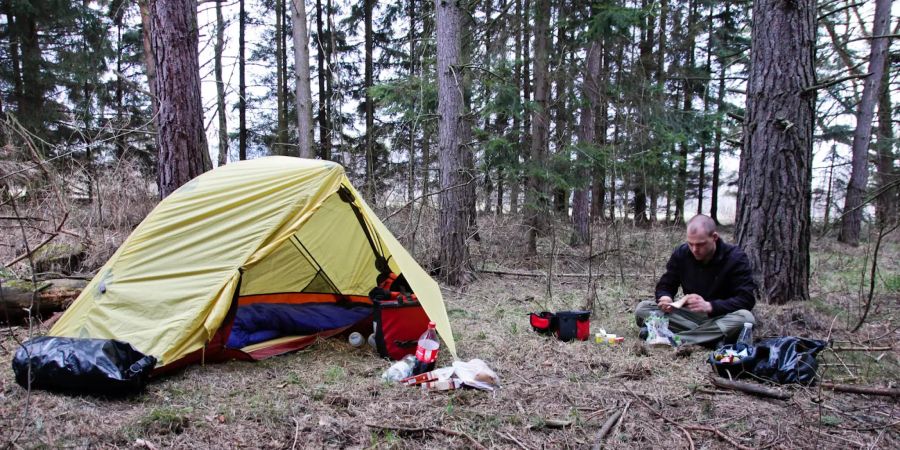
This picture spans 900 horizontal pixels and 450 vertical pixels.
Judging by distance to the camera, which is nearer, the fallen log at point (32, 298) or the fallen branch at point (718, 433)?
the fallen branch at point (718, 433)

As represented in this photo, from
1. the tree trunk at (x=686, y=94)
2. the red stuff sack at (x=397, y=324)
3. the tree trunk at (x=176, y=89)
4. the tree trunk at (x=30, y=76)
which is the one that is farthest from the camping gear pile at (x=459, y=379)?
the tree trunk at (x=30, y=76)

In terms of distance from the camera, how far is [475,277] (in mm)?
6777

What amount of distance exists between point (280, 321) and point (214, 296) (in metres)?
0.86

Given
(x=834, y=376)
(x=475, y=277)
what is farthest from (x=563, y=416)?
(x=475, y=277)

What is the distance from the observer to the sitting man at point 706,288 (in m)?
3.69

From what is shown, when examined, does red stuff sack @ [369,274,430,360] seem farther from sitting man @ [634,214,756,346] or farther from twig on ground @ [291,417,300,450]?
Result: sitting man @ [634,214,756,346]

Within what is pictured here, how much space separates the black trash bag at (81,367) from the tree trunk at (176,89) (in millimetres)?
2337

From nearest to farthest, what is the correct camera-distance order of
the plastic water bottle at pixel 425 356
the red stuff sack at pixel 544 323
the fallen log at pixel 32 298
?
the plastic water bottle at pixel 425 356 < the fallen log at pixel 32 298 < the red stuff sack at pixel 544 323

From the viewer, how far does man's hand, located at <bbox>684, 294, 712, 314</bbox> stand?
3.71 m

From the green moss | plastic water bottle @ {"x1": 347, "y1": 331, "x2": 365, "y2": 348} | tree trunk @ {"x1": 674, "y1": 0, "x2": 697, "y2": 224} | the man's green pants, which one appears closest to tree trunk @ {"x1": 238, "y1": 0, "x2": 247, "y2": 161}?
tree trunk @ {"x1": 674, "y1": 0, "x2": 697, "y2": 224}

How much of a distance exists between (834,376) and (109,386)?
14.6 ft

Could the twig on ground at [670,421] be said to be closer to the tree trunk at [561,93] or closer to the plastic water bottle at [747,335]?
Result: the plastic water bottle at [747,335]

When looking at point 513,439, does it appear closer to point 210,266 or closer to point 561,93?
point 210,266

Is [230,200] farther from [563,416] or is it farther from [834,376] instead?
[834,376]
